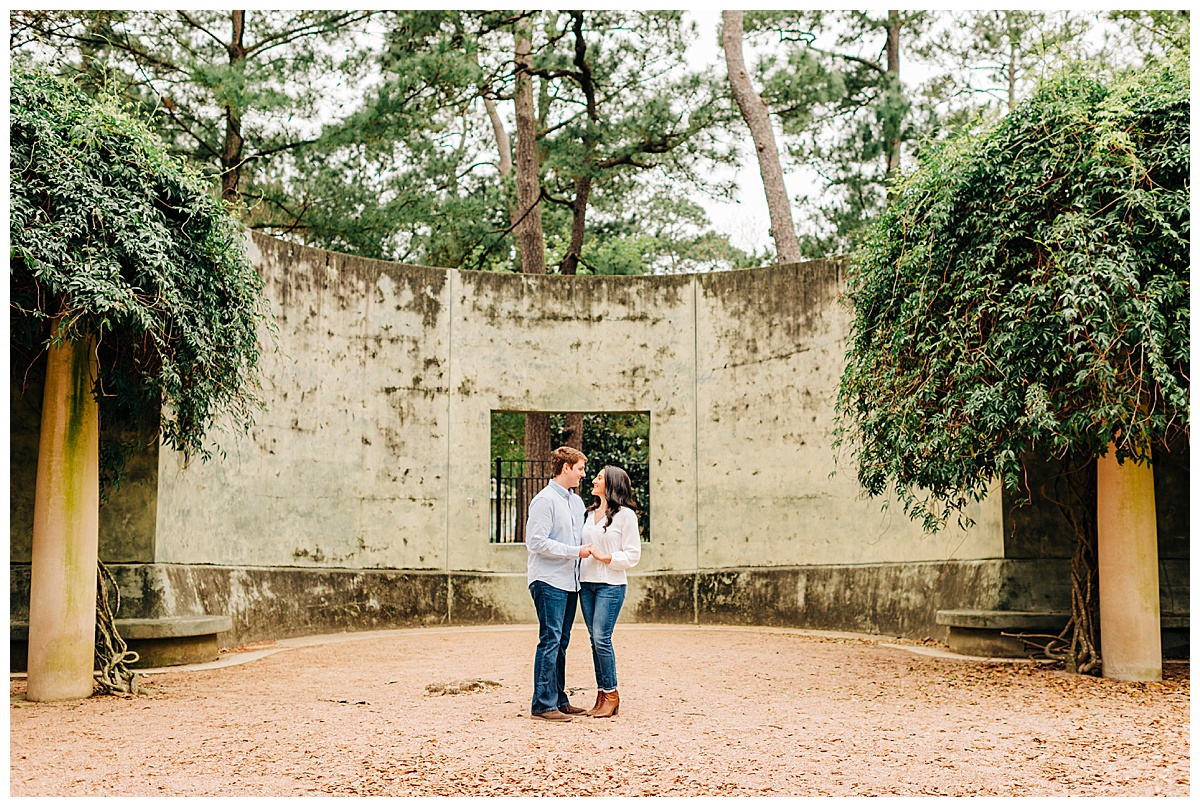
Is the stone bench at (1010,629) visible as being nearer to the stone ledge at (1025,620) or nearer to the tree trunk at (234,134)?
the stone ledge at (1025,620)

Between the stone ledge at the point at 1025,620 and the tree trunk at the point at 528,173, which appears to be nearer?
the stone ledge at the point at 1025,620

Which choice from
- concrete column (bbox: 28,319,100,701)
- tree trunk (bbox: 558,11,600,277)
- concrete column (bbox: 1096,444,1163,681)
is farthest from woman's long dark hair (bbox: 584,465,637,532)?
tree trunk (bbox: 558,11,600,277)

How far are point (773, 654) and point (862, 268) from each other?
2996mm

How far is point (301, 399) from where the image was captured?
9844mm

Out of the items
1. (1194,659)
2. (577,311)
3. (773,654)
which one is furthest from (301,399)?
(1194,659)

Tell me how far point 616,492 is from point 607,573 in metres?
0.40

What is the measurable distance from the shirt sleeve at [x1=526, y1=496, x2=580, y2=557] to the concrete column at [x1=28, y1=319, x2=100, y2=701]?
2.65 metres

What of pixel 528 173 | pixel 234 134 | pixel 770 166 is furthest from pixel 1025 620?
pixel 234 134

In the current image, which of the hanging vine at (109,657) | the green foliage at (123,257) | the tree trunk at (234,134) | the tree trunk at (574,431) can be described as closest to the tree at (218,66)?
the tree trunk at (234,134)

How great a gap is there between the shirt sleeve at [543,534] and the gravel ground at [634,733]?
2.67 ft

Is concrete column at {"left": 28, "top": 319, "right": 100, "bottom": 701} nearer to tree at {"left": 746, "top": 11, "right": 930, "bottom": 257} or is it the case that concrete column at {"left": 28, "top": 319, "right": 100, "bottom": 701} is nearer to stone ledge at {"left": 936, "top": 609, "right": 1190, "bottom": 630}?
stone ledge at {"left": 936, "top": 609, "right": 1190, "bottom": 630}

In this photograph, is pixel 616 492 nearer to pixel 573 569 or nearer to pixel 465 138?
pixel 573 569

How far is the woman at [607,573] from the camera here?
5105 mm

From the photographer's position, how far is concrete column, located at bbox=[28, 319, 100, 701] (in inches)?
226
